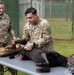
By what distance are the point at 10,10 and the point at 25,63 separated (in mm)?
6631

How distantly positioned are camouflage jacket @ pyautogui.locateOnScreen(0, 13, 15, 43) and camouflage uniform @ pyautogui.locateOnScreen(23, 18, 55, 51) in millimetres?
756

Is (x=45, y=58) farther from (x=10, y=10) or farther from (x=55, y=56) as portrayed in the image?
(x=10, y=10)

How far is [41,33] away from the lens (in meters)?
4.69

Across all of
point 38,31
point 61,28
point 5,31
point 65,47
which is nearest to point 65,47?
point 65,47

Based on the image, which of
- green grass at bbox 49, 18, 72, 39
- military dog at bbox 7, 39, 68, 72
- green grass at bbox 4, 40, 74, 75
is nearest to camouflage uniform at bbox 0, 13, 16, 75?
military dog at bbox 7, 39, 68, 72

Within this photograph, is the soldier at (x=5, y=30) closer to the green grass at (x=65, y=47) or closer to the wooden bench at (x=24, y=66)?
the wooden bench at (x=24, y=66)

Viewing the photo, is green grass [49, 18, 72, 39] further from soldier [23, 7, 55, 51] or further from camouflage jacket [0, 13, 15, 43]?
soldier [23, 7, 55, 51]

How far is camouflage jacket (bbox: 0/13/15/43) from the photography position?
220 inches

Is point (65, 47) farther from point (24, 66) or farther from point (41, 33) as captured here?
point (24, 66)

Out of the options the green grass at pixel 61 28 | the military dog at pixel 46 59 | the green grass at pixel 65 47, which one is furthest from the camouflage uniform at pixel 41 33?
the green grass at pixel 61 28

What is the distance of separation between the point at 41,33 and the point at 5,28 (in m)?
1.12

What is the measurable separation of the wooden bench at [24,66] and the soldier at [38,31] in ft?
0.80

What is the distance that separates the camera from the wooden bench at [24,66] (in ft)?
12.4

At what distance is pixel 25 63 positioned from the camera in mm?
4344
